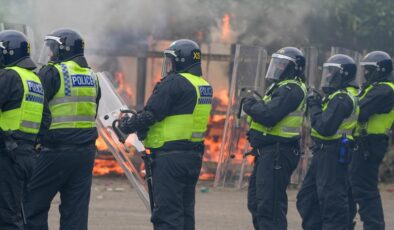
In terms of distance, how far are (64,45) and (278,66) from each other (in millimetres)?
2199

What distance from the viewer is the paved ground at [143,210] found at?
34.0ft

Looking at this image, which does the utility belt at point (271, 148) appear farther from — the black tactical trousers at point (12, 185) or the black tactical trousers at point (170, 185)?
the black tactical trousers at point (12, 185)

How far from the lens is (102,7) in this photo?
14.9 m

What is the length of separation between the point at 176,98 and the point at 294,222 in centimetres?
354

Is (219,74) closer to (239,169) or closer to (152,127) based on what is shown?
(239,169)


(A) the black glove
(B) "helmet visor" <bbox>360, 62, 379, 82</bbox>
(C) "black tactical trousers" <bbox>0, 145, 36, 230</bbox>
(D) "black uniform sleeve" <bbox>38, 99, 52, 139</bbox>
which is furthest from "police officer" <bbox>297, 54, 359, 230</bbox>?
(C) "black tactical trousers" <bbox>0, 145, 36, 230</bbox>

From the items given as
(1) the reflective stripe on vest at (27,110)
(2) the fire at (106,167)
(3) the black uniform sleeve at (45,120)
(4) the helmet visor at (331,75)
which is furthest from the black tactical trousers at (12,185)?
(2) the fire at (106,167)

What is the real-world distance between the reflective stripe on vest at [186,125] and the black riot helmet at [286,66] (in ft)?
2.86

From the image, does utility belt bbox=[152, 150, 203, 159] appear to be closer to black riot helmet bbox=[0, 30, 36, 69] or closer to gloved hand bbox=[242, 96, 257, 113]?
gloved hand bbox=[242, 96, 257, 113]

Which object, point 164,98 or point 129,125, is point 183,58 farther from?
point 129,125

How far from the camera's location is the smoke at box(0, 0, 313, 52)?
14.8 meters

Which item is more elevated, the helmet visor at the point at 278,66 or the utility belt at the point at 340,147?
the helmet visor at the point at 278,66

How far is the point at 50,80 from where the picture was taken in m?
7.43

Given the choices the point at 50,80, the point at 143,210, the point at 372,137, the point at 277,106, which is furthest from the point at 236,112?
the point at 50,80
